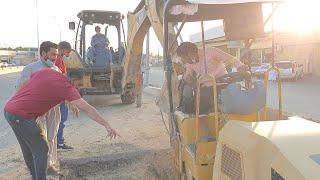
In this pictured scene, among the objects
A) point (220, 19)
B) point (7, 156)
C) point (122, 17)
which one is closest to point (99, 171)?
point (7, 156)

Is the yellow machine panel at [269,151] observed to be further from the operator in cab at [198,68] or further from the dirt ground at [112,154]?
the dirt ground at [112,154]

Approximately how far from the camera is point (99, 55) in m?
15.6

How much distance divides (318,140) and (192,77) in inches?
99.2

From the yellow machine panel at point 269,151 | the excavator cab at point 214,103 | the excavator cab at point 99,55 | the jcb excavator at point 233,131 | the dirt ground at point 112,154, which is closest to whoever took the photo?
the yellow machine panel at point 269,151

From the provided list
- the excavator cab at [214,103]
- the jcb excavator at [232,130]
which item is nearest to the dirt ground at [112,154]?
the jcb excavator at [232,130]

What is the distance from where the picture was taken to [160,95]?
6.11 meters

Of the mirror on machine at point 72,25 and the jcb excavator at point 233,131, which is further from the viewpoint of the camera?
the mirror on machine at point 72,25

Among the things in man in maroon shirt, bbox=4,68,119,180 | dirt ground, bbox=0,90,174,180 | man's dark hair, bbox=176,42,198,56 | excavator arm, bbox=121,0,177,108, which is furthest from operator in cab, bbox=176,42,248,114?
dirt ground, bbox=0,90,174,180

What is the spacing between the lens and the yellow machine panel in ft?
8.00

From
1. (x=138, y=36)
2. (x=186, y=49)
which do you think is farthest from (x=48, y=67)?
(x=138, y=36)

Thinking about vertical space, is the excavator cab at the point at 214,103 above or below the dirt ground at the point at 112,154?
above

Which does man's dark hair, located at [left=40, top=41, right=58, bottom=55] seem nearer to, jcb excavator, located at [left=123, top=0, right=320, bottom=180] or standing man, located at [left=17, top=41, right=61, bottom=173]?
standing man, located at [left=17, top=41, right=61, bottom=173]

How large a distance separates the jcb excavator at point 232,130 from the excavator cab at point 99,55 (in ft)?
22.8

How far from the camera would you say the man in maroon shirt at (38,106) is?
4.54 m
